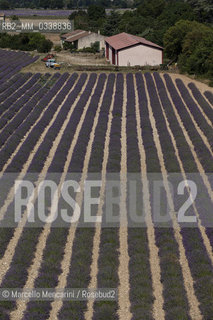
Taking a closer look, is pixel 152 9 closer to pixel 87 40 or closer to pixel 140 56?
pixel 87 40

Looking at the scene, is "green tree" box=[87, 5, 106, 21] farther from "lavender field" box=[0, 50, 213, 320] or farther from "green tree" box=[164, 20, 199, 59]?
"lavender field" box=[0, 50, 213, 320]

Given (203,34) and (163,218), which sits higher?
(203,34)

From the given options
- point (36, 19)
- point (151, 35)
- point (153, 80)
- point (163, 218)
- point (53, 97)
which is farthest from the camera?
point (36, 19)

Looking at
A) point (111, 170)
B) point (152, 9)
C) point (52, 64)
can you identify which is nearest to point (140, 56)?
point (52, 64)

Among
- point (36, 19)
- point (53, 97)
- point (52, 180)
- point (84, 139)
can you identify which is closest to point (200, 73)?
point (53, 97)

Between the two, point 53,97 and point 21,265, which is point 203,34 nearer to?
point 53,97

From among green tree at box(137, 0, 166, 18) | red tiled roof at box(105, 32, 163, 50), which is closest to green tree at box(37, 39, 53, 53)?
red tiled roof at box(105, 32, 163, 50)
